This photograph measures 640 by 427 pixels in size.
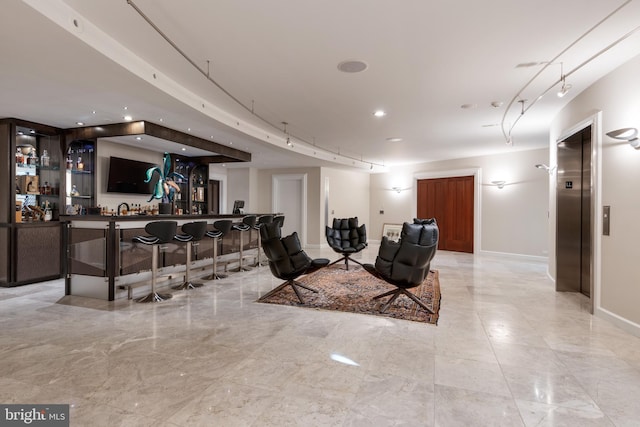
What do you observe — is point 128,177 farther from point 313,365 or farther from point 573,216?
point 573,216

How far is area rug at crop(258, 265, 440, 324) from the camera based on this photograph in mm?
3793

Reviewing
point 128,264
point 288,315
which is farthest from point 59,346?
point 288,315

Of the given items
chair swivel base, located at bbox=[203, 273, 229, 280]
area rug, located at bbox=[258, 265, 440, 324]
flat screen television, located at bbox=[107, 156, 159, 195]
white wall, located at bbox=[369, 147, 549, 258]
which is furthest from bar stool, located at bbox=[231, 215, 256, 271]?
white wall, located at bbox=[369, 147, 549, 258]

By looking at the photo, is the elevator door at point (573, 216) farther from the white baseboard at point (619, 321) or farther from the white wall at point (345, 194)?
the white wall at point (345, 194)

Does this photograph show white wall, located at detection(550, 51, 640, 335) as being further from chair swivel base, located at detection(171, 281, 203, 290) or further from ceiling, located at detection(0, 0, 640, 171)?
chair swivel base, located at detection(171, 281, 203, 290)

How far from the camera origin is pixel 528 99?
4.55 m

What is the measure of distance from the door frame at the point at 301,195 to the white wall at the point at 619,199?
7356 millimetres

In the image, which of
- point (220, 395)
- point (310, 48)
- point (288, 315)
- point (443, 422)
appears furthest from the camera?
point (288, 315)

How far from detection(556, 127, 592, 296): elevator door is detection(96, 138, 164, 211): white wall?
26.5ft

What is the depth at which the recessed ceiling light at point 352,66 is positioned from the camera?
11.3ft

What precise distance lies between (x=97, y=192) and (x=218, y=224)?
107 inches

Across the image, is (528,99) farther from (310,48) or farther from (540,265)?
(540,265)

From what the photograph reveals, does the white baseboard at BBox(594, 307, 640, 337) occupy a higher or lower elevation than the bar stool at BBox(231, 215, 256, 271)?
lower

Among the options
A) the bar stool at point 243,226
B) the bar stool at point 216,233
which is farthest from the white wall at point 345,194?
the bar stool at point 216,233
